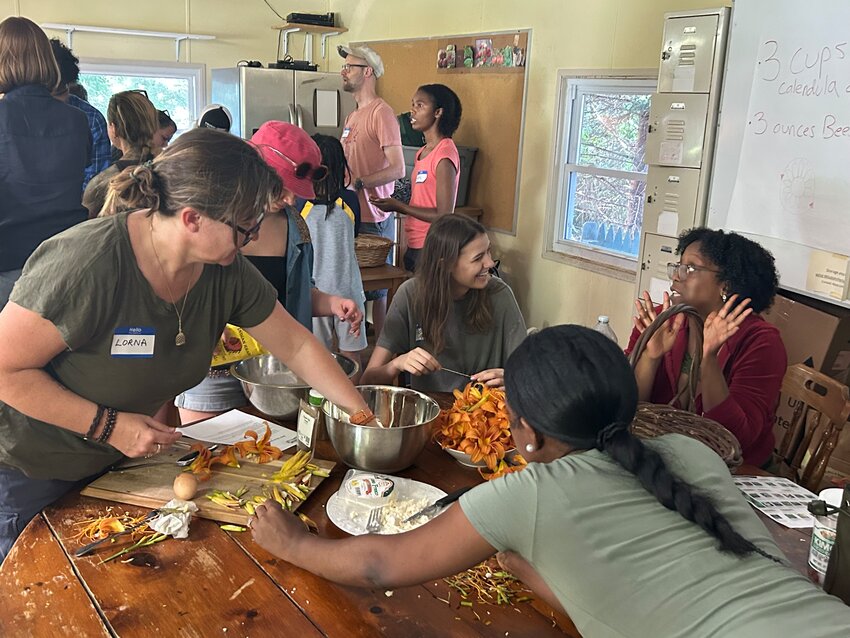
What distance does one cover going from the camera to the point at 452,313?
8.33 feet

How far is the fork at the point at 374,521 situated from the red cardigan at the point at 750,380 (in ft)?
3.31

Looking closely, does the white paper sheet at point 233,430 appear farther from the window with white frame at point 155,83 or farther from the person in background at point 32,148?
the window with white frame at point 155,83

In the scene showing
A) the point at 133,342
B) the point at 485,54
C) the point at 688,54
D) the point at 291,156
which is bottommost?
the point at 133,342

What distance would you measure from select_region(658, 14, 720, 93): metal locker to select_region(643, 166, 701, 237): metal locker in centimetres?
36

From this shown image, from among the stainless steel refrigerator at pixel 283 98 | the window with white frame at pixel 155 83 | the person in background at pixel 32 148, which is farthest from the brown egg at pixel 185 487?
the window with white frame at pixel 155 83

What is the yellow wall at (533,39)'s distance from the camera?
412 centimetres

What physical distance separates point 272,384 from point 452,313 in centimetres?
75

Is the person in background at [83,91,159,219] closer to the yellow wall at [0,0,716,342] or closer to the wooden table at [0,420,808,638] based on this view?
the yellow wall at [0,0,716,342]

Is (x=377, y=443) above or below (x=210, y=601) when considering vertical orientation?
above

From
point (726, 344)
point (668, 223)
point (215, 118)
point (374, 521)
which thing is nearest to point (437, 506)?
point (374, 521)

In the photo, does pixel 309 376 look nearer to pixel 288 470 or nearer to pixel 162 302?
pixel 288 470

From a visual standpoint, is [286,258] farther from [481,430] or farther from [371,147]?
[371,147]

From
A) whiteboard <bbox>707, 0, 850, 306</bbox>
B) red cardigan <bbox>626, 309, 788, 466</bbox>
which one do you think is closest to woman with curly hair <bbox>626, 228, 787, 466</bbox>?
red cardigan <bbox>626, 309, 788, 466</bbox>

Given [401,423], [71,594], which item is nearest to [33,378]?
[71,594]
